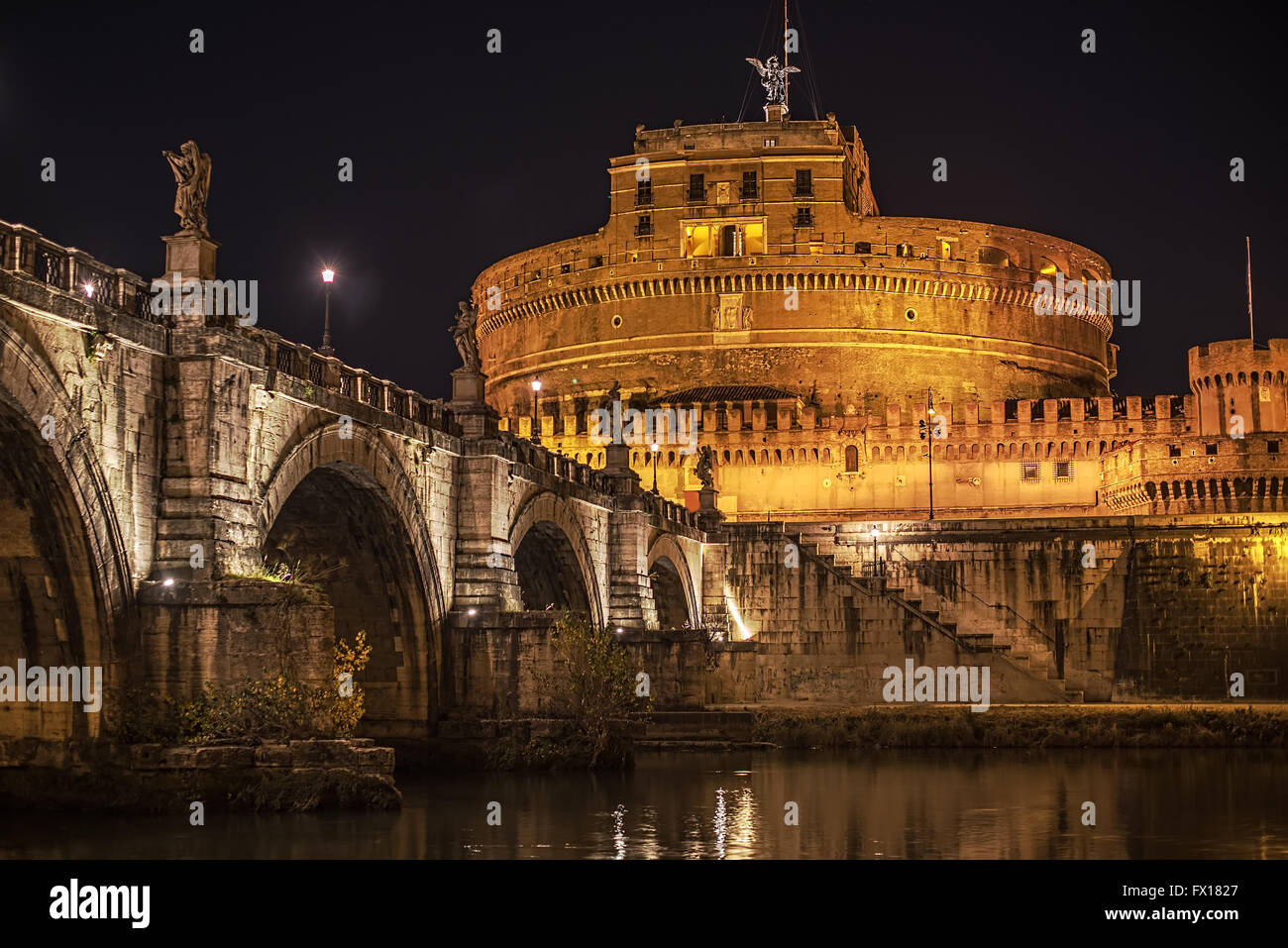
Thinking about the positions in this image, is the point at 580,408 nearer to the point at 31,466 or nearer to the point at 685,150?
the point at 685,150

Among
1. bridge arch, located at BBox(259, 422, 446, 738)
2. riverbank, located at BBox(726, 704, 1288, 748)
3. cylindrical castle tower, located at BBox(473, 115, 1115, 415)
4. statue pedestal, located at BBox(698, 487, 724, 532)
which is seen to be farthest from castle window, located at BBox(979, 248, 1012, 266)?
bridge arch, located at BBox(259, 422, 446, 738)

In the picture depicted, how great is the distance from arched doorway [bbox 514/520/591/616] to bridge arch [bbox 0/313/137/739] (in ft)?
65.3

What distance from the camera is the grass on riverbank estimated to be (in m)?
39.2

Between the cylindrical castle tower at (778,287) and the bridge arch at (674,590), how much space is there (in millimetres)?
26061

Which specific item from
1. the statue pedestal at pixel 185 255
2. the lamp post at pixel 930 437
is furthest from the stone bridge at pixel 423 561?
the lamp post at pixel 930 437

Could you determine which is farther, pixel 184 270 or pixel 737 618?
pixel 737 618

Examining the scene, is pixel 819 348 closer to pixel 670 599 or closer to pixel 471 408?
pixel 670 599

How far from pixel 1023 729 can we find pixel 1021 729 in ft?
0.16

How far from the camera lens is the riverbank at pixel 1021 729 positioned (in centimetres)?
3919

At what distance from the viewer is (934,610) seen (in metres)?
56.7

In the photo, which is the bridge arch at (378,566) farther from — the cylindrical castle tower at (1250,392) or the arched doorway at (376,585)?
the cylindrical castle tower at (1250,392)

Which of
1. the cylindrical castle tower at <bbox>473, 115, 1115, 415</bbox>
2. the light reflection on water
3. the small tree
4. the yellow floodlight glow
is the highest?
the cylindrical castle tower at <bbox>473, 115, 1115, 415</bbox>

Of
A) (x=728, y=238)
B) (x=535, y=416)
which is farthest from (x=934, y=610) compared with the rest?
(x=728, y=238)

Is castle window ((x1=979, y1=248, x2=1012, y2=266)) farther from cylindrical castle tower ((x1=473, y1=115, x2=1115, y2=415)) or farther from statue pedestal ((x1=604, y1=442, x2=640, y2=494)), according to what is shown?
statue pedestal ((x1=604, y1=442, x2=640, y2=494))
